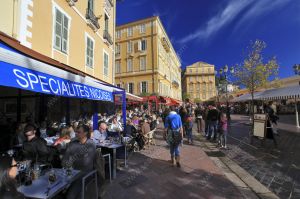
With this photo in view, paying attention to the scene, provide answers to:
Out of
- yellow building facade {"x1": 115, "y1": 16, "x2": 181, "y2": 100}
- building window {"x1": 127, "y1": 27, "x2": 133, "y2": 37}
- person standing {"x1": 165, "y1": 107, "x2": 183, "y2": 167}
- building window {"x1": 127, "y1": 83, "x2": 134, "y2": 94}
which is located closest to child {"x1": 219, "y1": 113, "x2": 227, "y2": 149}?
person standing {"x1": 165, "y1": 107, "x2": 183, "y2": 167}

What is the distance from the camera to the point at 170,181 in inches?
186

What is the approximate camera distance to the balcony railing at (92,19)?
11.5 meters

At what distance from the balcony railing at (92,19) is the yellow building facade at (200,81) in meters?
73.2

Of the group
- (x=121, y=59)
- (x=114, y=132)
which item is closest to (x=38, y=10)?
(x=114, y=132)

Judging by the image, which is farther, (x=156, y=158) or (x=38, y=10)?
(x=38, y=10)

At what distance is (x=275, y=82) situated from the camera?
2195 cm

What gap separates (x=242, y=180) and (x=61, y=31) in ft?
28.5

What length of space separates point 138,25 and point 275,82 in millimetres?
22202

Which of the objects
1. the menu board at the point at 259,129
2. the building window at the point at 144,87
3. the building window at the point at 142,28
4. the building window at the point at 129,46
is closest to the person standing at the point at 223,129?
the menu board at the point at 259,129

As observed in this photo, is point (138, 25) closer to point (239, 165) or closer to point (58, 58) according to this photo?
point (58, 58)

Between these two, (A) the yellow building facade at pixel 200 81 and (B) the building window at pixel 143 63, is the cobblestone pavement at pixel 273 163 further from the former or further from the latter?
(A) the yellow building facade at pixel 200 81

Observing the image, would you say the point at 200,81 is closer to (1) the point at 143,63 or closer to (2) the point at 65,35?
(1) the point at 143,63

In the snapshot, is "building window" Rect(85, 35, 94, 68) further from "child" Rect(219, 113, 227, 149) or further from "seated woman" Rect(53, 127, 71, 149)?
"child" Rect(219, 113, 227, 149)

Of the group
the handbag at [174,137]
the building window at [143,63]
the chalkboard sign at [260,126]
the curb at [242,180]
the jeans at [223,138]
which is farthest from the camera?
the building window at [143,63]
